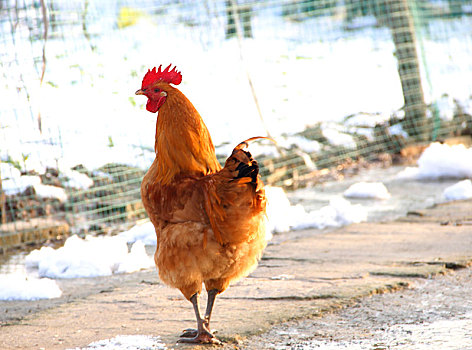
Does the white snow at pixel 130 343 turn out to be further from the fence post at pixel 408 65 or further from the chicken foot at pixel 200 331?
the fence post at pixel 408 65

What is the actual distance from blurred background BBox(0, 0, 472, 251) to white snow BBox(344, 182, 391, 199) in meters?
1.01

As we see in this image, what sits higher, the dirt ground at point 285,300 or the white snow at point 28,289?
the white snow at point 28,289

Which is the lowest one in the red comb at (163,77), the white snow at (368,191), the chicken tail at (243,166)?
the white snow at (368,191)

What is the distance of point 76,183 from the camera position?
6.41m

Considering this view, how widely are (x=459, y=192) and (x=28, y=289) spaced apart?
4.37 meters

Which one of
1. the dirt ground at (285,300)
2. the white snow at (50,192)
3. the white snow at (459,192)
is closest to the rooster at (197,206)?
the dirt ground at (285,300)

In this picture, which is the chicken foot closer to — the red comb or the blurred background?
the red comb

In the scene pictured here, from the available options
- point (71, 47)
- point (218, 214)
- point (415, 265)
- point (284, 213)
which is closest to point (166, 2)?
point (71, 47)

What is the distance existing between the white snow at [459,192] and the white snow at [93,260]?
130 inches

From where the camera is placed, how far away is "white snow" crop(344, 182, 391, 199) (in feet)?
22.4

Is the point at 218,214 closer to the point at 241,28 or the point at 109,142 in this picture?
the point at 109,142

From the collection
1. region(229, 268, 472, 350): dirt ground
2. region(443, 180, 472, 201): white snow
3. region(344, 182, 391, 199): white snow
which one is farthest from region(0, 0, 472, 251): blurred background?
region(229, 268, 472, 350): dirt ground

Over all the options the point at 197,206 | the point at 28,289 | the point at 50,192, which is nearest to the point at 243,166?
the point at 197,206

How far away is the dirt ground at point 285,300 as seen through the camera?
326 centimetres
